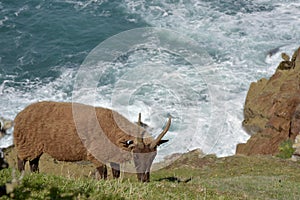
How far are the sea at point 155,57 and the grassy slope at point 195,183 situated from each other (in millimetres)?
5881

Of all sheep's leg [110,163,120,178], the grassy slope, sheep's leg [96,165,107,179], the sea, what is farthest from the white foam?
sheep's leg [96,165,107,179]

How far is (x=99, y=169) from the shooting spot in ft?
54.6

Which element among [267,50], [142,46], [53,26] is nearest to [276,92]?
[267,50]

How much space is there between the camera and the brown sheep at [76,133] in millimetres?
16516

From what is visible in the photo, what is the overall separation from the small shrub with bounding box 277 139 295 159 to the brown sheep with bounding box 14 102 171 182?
492 inches

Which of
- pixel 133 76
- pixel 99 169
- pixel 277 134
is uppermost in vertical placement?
pixel 99 169

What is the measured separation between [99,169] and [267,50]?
1329 inches

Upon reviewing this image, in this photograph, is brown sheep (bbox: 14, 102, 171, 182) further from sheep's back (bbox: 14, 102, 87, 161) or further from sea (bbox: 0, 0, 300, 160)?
sea (bbox: 0, 0, 300, 160)

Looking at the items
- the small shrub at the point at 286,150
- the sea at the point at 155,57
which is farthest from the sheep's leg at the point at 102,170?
the sea at the point at 155,57

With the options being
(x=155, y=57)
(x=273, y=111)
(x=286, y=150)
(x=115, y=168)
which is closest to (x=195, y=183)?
(x=115, y=168)

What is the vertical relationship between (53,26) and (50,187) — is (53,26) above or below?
below

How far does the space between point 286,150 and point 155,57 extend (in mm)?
22049

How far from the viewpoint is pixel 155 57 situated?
46406mm

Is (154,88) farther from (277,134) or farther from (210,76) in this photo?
(277,134)
